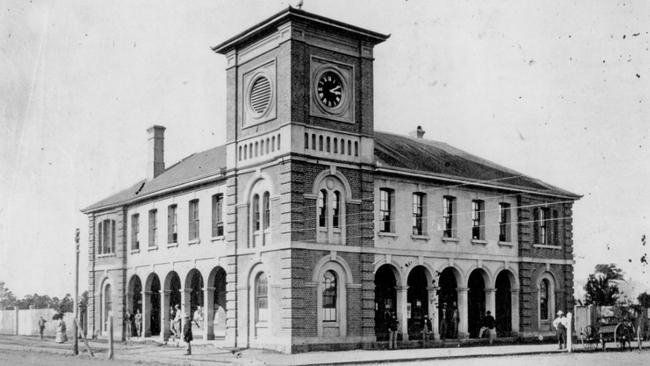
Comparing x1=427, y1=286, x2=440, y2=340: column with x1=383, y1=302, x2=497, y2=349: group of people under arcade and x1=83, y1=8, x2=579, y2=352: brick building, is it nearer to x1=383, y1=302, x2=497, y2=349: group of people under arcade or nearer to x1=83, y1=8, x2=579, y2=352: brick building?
x1=83, y1=8, x2=579, y2=352: brick building

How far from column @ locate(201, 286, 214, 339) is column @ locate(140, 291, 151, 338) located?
20.6ft

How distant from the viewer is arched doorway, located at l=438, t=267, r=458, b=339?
3606 centimetres

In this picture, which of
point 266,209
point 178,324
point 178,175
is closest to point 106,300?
point 178,175

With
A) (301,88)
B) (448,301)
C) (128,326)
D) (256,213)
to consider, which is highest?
(301,88)

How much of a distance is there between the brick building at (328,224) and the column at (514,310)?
0.07 meters

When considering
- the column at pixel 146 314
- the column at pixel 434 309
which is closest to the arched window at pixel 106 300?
the column at pixel 146 314

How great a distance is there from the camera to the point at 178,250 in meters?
38.8

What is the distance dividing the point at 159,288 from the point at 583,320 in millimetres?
21697

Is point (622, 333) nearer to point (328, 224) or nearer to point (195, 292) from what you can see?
point (328, 224)

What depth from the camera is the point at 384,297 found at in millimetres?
34406

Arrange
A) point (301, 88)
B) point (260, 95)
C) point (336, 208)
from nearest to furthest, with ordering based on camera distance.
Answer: point (301, 88)
point (336, 208)
point (260, 95)

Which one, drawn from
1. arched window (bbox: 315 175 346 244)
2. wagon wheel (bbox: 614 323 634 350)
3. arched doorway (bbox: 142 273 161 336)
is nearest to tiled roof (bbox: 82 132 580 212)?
arched window (bbox: 315 175 346 244)

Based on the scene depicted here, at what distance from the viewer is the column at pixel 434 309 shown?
35.0 metres

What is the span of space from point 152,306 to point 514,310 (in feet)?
62.1
